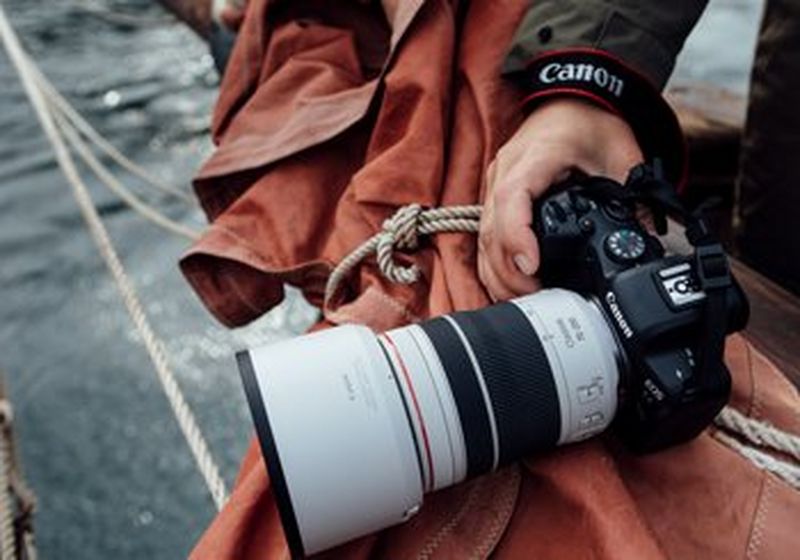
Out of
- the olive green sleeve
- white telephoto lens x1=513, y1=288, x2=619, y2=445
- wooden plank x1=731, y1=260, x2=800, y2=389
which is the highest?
the olive green sleeve

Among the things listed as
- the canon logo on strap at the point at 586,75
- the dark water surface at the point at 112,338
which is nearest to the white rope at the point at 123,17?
the dark water surface at the point at 112,338

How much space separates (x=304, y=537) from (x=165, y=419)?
1301mm

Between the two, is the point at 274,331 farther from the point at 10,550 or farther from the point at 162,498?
the point at 10,550

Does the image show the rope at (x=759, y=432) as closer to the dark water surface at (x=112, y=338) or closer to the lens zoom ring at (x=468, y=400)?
the lens zoom ring at (x=468, y=400)

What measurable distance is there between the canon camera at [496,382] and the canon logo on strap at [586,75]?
128 millimetres

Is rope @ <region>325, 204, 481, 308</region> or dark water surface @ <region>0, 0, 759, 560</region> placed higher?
rope @ <region>325, 204, 481, 308</region>

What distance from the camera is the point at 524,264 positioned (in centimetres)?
59

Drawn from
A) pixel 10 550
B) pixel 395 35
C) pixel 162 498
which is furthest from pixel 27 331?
pixel 395 35

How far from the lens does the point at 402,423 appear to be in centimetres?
50

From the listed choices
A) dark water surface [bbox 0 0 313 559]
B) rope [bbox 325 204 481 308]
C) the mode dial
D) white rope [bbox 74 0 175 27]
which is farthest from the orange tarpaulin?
white rope [bbox 74 0 175 27]

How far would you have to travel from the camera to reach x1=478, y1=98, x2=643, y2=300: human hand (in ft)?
1.96

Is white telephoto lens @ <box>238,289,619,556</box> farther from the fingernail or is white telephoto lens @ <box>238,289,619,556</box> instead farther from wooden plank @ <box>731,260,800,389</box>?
wooden plank @ <box>731,260,800,389</box>

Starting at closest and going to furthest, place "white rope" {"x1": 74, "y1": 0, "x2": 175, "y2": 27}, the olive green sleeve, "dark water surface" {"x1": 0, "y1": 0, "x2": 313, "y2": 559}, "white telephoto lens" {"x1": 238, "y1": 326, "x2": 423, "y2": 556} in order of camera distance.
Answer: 1. "white telephoto lens" {"x1": 238, "y1": 326, "x2": 423, "y2": 556}
2. the olive green sleeve
3. "dark water surface" {"x1": 0, "y1": 0, "x2": 313, "y2": 559}
4. "white rope" {"x1": 74, "y1": 0, "x2": 175, "y2": 27}

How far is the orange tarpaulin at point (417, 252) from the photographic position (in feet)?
1.74
